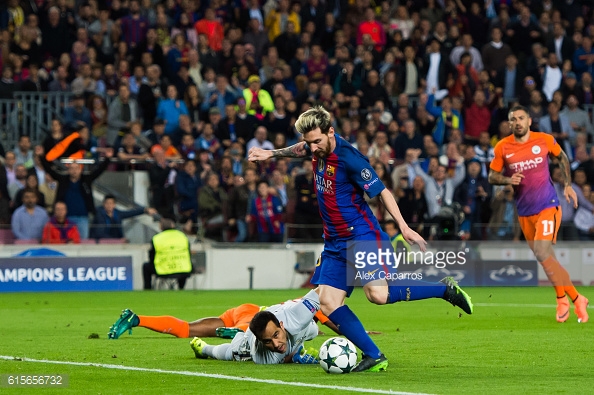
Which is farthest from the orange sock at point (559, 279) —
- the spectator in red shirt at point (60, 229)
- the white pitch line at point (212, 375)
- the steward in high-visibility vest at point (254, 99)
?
the steward in high-visibility vest at point (254, 99)

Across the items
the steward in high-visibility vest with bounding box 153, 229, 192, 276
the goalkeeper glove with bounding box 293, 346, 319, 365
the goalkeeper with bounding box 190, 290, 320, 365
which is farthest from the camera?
the steward in high-visibility vest with bounding box 153, 229, 192, 276

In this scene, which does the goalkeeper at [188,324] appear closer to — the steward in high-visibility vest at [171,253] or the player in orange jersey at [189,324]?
the player in orange jersey at [189,324]

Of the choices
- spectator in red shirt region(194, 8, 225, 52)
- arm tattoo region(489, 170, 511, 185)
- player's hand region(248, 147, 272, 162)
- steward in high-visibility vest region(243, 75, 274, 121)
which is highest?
spectator in red shirt region(194, 8, 225, 52)

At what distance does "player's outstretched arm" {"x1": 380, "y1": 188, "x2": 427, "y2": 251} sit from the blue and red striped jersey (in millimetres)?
213

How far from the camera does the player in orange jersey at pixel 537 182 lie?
44.3 feet

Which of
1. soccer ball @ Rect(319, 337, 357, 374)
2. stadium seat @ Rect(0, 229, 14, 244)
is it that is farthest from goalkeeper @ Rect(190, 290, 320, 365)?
stadium seat @ Rect(0, 229, 14, 244)

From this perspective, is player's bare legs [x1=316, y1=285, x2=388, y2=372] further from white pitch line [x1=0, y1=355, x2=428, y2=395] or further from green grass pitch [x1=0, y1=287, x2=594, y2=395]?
white pitch line [x1=0, y1=355, x2=428, y2=395]

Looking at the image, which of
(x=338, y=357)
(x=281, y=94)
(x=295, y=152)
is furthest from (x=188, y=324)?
(x=281, y=94)

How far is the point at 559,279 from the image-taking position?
44.1 ft

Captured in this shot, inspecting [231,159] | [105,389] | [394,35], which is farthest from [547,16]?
[105,389]

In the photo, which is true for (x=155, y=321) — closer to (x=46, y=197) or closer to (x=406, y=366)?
(x=406, y=366)

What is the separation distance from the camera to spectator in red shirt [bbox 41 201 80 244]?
20.7 metres

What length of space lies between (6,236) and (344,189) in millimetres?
12332

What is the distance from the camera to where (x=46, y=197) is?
21.4 m
